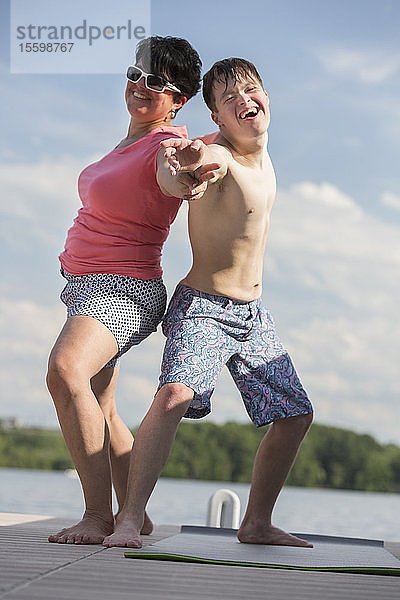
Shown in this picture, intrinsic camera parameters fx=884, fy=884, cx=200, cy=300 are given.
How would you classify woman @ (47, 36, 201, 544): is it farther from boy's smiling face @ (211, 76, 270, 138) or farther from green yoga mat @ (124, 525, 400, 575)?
green yoga mat @ (124, 525, 400, 575)

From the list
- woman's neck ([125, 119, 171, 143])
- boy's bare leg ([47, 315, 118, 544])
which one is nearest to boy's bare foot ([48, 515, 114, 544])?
A: boy's bare leg ([47, 315, 118, 544])

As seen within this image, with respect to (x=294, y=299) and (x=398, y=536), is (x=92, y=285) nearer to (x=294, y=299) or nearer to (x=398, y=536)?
(x=398, y=536)

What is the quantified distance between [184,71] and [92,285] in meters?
0.99

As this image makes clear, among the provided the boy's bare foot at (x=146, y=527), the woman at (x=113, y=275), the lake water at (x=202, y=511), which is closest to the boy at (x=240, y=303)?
the woman at (x=113, y=275)

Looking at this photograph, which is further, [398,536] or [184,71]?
[398,536]

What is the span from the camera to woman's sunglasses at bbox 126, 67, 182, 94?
11.5 ft

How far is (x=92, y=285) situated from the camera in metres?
3.25

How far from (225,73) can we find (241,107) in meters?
0.19

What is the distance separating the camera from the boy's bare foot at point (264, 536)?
11.2 feet

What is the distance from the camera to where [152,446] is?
2943mm

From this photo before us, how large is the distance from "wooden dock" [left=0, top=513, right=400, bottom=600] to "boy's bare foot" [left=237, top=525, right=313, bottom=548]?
108 centimetres

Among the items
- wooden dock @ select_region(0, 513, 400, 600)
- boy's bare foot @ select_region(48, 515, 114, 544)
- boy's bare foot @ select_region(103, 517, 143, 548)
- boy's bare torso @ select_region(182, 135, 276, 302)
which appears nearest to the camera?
wooden dock @ select_region(0, 513, 400, 600)

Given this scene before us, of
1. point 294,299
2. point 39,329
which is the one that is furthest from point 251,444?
point 39,329

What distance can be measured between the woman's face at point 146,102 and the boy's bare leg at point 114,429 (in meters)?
1.02
